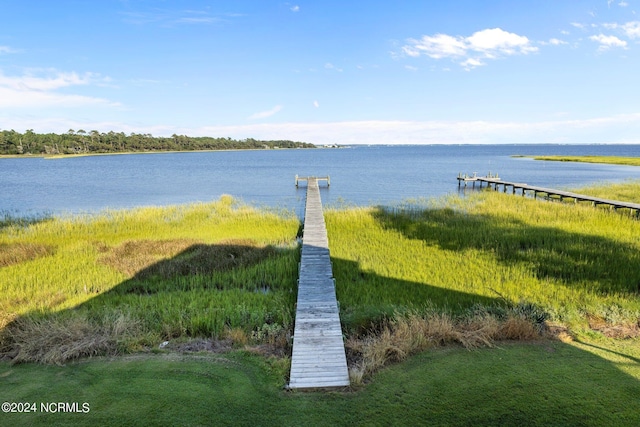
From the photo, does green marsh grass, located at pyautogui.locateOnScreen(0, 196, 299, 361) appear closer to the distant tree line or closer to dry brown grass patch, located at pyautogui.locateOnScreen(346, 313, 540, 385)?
dry brown grass patch, located at pyautogui.locateOnScreen(346, 313, 540, 385)

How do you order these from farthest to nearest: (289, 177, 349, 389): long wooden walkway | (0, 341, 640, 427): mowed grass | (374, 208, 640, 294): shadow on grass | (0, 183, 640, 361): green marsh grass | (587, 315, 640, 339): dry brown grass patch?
1. (374, 208, 640, 294): shadow on grass
2. (0, 183, 640, 361): green marsh grass
3. (587, 315, 640, 339): dry brown grass patch
4. (289, 177, 349, 389): long wooden walkway
5. (0, 341, 640, 427): mowed grass

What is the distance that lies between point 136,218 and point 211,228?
496 cm

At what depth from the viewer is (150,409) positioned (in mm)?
4652

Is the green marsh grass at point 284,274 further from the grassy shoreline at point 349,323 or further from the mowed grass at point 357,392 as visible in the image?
the mowed grass at point 357,392

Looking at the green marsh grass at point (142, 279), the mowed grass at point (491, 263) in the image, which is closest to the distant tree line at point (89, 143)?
the green marsh grass at point (142, 279)

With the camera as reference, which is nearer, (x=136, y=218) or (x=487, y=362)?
(x=487, y=362)

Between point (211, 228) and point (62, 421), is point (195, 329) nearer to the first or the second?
point (62, 421)

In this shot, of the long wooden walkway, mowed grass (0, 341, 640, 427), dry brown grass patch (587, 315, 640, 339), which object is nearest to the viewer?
mowed grass (0, 341, 640, 427)

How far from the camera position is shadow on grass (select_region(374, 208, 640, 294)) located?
34.3 feet

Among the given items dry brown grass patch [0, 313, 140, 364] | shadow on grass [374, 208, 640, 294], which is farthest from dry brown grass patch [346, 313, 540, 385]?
shadow on grass [374, 208, 640, 294]

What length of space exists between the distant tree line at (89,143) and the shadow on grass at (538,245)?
118 m

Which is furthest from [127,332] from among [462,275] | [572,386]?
[462,275]

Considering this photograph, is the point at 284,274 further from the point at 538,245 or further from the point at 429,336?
the point at 538,245

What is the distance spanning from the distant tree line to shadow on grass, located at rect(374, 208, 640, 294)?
11770 cm
